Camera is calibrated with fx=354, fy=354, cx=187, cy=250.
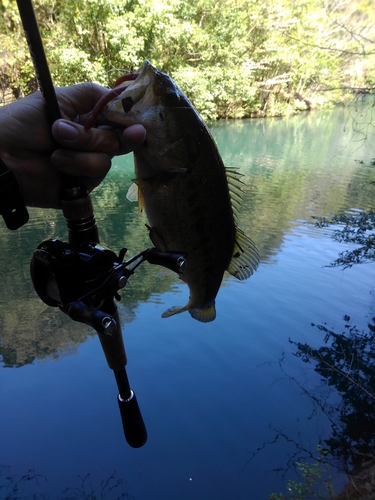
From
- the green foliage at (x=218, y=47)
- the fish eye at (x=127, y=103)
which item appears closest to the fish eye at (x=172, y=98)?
the fish eye at (x=127, y=103)

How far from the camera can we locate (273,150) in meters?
17.3

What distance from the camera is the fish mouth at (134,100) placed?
4.76 feet

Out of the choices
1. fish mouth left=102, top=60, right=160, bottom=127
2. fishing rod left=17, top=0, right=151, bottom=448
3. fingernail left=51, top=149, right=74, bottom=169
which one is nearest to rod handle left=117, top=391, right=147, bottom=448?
fishing rod left=17, top=0, right=151, bottom=448

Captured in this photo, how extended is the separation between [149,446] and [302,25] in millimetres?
29403

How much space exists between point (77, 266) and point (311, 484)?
10.2 ft

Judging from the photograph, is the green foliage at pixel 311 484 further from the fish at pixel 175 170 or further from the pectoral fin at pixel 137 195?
the pectoral fin at pixel 137 195

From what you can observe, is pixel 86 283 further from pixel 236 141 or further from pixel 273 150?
pixel 236 141

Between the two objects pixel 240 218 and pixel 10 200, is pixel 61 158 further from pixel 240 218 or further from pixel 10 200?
pixel 240 218

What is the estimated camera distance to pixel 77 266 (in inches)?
49.2

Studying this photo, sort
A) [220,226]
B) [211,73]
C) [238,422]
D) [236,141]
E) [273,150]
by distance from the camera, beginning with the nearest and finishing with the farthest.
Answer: [220,226] < [238,422] < [273,150] < [236,141] < [211,73]

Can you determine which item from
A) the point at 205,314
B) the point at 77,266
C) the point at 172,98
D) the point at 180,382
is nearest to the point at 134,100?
the point at 172,98

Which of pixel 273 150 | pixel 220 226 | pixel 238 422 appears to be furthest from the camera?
pixel 273 150

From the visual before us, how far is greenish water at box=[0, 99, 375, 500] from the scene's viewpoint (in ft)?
10.5

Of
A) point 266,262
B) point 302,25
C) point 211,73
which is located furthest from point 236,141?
point 266,262
